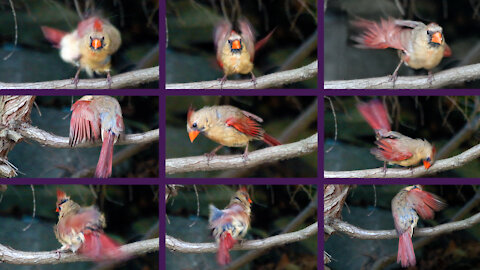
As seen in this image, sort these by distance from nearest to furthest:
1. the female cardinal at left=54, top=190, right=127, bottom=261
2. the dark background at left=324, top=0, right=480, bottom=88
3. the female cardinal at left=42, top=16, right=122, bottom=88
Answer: the female cardinal at left=54, top=190, right=127, bottom=261
the female cardinal at left=42, top=16, right=122, bottom=88
the dark background at left=324, top=0, right=480, bottom=88

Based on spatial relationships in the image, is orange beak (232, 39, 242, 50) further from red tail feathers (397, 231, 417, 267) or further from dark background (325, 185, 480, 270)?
red tail feathers (397, 231, 417, 267)

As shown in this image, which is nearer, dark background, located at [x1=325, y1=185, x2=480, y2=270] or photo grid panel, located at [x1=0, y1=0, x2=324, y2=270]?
photo grid panel, located at [x1=0, y1=0, x2=324, y2=270]

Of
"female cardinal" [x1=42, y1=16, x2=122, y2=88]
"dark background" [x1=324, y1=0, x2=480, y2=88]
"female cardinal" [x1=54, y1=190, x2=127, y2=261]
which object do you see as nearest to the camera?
"female cardinal" [x1=54, y1=190, x2=127, y2=261]

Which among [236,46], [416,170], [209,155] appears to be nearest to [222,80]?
[236,46]

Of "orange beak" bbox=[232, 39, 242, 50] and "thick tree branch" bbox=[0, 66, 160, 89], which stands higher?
"orange beak" bbox=[232, 39, 242, 50]

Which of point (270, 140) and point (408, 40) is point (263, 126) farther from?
point (408, 40)

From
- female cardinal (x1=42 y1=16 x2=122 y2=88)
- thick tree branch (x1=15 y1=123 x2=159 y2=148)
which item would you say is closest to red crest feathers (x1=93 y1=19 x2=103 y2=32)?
female cardinal (x1=42 y1=16 x2=122 y2=88)

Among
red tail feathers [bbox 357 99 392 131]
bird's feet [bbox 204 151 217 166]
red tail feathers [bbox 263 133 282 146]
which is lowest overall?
bird's feet [bbox 204 151 217 166]
